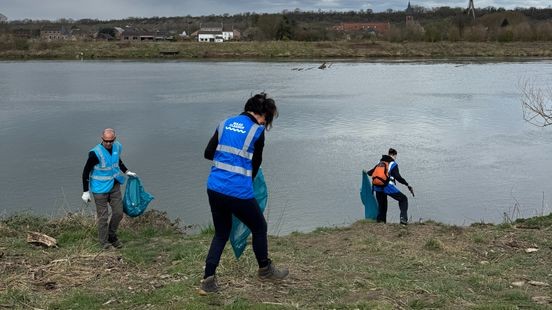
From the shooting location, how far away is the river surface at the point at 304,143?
32.8 ft

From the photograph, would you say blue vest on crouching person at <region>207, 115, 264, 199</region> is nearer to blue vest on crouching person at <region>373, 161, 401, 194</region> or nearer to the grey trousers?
the grey trousers

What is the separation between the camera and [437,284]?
4723 millimetres

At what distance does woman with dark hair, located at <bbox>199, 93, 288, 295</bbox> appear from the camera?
4.24 meters

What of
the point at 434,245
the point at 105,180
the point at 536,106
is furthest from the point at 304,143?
the point at 105,180

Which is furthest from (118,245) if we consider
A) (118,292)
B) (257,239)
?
(257,239)

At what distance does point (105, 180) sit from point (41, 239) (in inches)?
38.7

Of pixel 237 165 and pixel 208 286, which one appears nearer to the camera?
pixel 237 165

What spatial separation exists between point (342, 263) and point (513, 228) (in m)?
2.92

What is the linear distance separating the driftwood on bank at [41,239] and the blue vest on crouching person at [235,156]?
2966 millimetres

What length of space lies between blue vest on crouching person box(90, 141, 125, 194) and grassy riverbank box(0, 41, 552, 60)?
47.3 meters

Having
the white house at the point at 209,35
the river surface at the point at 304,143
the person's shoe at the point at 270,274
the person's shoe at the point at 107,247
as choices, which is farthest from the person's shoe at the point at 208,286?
the white house at the point at 209,35

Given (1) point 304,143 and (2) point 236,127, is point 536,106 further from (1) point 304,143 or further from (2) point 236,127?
(2) point 236,127

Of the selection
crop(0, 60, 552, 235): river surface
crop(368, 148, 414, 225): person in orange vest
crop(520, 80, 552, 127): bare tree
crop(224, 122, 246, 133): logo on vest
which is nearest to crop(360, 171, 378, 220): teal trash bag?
crop(368, 148, 414, 225): person in orange vest

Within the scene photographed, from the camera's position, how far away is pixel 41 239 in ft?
21.4
